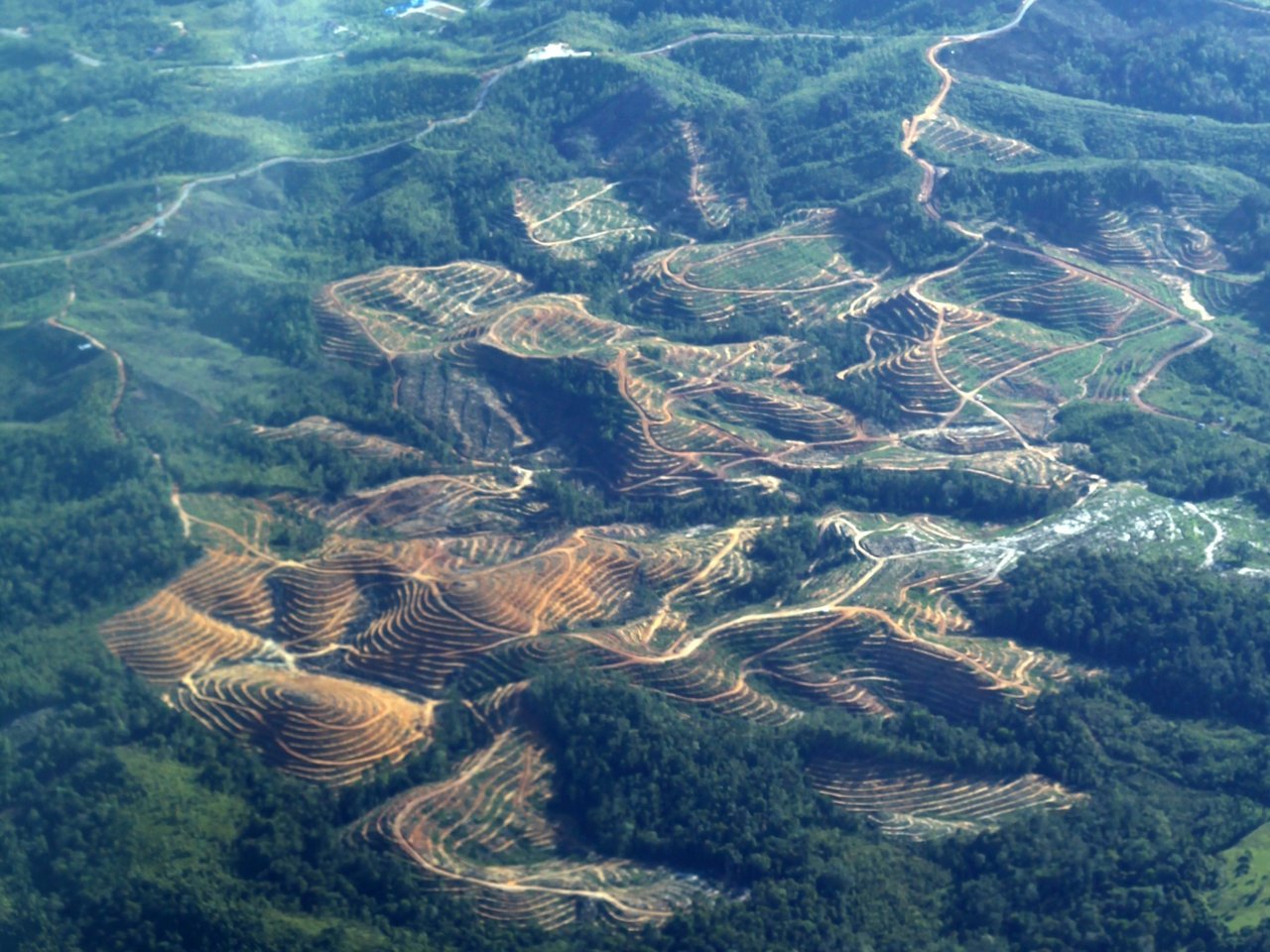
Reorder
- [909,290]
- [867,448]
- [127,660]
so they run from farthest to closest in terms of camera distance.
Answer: [909,290] → [867,448] → [127,660]

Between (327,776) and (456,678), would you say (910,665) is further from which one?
(327,776)

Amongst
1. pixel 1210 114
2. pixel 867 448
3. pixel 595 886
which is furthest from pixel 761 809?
pixel 1210 114

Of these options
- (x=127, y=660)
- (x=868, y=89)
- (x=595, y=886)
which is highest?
(x=868, y=89)

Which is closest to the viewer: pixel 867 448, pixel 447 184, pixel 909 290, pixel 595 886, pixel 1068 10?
pixel 595 886

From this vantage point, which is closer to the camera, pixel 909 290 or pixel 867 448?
pixel 867 448

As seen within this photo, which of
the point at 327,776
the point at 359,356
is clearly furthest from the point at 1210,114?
the point at 327,776

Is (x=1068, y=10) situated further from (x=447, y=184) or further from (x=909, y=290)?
(x=447, y=184)

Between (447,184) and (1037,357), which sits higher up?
(447,184)
